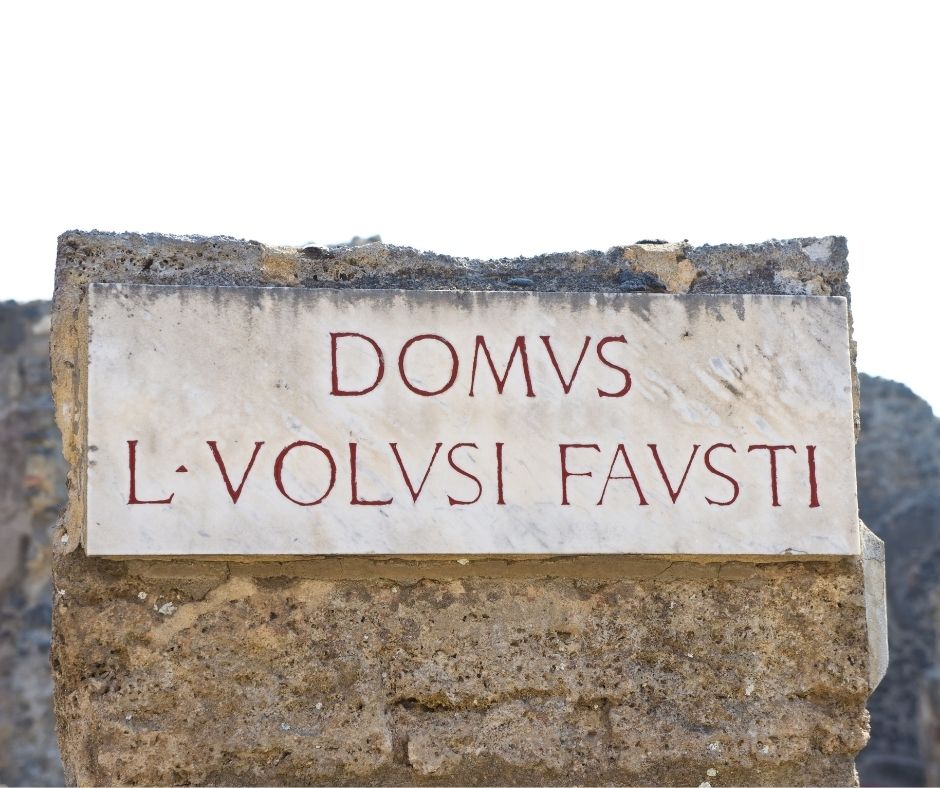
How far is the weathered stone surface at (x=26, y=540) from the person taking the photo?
8.49 meters

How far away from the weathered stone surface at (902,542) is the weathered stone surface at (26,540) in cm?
630

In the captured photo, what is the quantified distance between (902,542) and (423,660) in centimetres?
935

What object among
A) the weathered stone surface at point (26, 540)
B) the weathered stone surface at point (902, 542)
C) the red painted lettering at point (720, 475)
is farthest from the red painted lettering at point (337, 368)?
the weathered stone surface at point (902, 542)

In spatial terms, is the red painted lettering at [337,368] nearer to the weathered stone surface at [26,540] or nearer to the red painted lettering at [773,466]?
the red painted lettering at [773,466]

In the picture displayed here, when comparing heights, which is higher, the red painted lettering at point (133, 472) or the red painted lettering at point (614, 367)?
the red painted lettering at point (614, 367)

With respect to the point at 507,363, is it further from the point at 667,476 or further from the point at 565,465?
the point at 667,476

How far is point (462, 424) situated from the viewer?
2791 millimetres

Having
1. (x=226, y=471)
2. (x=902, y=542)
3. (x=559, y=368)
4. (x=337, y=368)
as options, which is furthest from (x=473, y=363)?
(x=902, y=542)

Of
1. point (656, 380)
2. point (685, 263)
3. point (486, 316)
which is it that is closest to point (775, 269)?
point (685, 263)

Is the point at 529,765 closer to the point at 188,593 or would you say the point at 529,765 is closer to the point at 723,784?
the point at 723,784

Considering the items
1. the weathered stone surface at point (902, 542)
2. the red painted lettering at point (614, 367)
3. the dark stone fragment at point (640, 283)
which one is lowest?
the weathered stone surface at point (902, 542)

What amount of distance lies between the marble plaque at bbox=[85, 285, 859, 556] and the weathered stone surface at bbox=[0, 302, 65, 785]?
6.36m

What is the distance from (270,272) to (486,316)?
477mm

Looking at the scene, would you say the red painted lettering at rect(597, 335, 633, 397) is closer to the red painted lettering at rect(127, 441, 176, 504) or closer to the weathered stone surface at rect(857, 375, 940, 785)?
the red painted lettering at rect(127, 441, 176, 504)
